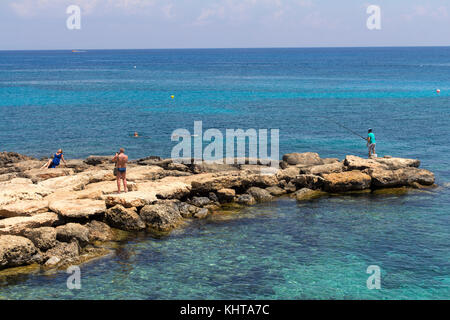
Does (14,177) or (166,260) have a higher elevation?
(14,177)

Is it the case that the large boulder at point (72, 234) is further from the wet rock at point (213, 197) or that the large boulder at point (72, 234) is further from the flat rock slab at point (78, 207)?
the wet rock at point (213, 197)

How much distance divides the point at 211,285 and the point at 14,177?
1473cm

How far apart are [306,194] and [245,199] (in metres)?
3.55

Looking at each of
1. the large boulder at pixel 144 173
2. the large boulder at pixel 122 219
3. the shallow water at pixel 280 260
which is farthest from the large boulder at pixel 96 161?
the shallow water at pixel 280 260

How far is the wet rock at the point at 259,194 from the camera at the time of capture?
24953mm

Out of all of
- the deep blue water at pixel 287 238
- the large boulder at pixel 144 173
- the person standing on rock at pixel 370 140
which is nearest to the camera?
the deep blue water at pixel 287 238

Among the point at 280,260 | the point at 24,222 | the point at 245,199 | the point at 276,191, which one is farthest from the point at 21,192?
the point at 276,191

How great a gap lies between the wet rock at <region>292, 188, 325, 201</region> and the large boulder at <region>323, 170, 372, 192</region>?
0.66 meters

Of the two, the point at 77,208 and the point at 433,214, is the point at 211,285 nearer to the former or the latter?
the point at 77,208

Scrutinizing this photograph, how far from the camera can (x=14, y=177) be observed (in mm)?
25594

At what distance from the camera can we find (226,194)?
2420 centimetres

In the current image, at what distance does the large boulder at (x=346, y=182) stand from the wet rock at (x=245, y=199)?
4.47 m
